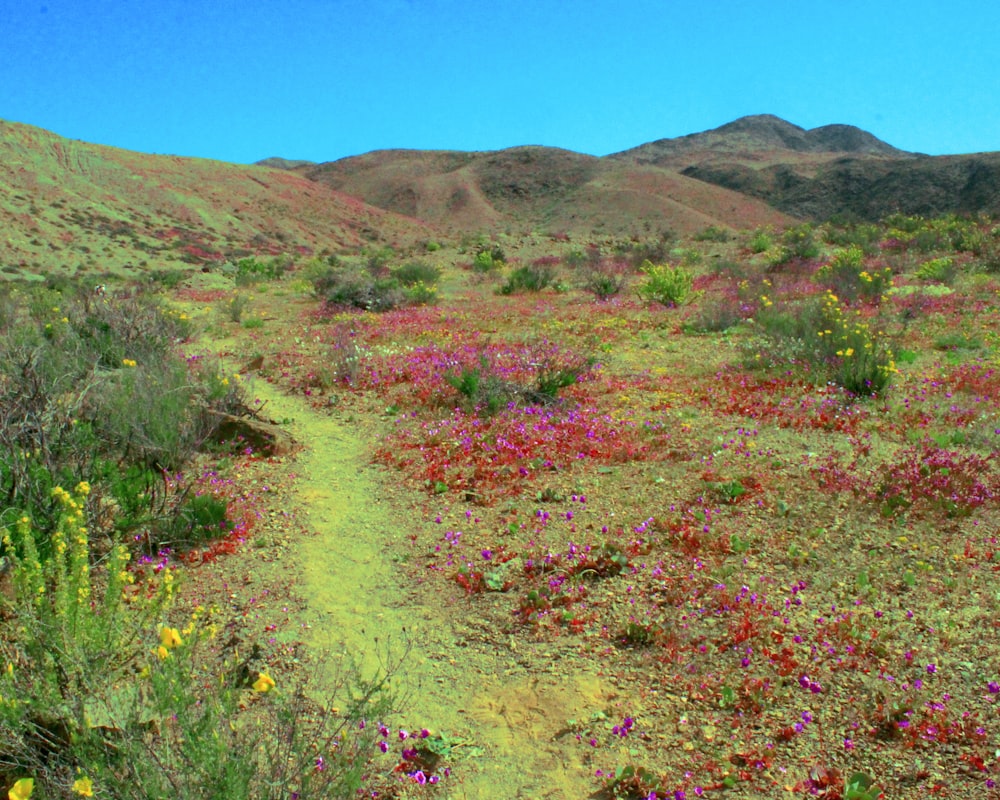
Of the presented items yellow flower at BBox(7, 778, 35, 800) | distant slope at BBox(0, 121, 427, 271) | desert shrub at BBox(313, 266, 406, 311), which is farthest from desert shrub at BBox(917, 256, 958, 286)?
distant slope at BBox(0, 121, 427, 271)

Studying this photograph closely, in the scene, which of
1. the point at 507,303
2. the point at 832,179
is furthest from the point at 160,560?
the point at 832,179

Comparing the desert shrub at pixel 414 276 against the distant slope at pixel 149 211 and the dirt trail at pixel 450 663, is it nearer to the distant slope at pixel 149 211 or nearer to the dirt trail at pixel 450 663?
the dirt trail at pixel 450 663

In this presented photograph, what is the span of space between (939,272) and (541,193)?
251ft

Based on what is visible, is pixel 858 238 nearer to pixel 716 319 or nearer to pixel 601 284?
pixel 601 284

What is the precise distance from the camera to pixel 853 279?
15.6 meters

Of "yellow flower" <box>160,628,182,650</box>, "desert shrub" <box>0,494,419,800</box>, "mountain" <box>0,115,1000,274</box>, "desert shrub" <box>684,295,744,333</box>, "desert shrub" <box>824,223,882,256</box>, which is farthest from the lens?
"mountain" <box>0,115,1000,274</box>

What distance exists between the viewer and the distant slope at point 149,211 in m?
38.7

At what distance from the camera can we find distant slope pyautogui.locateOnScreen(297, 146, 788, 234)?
74.4 m

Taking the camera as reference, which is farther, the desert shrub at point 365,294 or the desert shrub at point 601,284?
the desert shrub at point 601,284

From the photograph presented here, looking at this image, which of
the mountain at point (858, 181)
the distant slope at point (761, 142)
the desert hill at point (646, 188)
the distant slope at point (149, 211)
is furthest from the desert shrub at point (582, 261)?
the distant slope at point (761, 142)

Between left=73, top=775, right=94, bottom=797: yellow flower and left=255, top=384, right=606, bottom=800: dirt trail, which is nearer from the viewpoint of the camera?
left=73, top=775, right=94, bottom=797: yellow flower

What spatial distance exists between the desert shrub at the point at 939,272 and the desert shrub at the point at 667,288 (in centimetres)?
533

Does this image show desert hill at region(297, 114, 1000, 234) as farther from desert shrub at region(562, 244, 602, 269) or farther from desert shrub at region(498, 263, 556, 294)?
desert shrub at region(498, 263, 556, 294)

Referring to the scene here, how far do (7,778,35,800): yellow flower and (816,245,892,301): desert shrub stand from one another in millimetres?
14235
